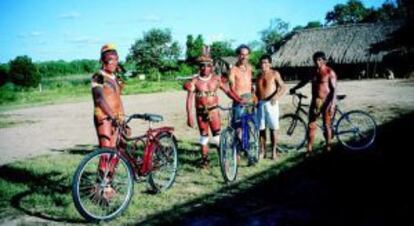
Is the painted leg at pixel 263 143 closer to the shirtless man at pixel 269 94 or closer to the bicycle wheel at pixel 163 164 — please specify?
the shirtless man at pixel 269 94

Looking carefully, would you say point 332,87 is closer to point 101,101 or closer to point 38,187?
point 101,101

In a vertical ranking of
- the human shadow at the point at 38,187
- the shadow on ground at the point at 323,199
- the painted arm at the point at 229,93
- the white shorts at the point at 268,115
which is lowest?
the human shadow at the point at 38,187

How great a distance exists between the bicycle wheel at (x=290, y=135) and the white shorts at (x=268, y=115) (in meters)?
0.91

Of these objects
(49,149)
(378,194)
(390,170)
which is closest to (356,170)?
(390,170)

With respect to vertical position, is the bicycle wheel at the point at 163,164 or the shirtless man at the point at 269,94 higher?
the shirtless man at the point at 269,94

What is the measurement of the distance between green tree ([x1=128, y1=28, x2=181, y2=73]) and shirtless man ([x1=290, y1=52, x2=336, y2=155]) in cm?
7641

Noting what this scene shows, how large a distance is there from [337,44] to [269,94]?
118 feet

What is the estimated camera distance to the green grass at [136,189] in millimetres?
5977

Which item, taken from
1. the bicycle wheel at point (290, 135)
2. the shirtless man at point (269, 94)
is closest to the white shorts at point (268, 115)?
the shirtless man at point (269, 94)

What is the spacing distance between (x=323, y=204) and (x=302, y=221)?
2.35 feet

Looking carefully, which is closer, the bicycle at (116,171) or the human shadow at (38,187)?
the bicycle at (116,171)

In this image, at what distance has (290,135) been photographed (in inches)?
386

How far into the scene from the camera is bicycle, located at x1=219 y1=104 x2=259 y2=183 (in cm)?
689

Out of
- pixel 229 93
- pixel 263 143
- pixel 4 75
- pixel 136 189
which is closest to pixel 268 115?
pixel 263 143
